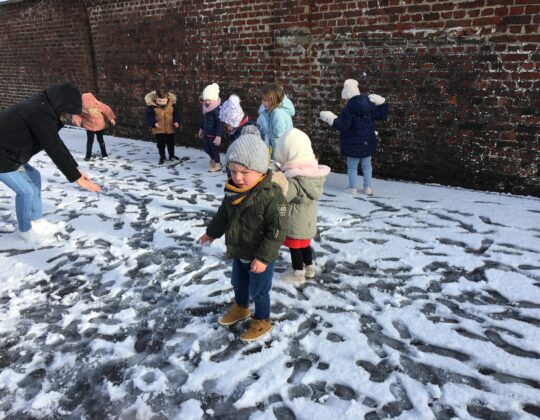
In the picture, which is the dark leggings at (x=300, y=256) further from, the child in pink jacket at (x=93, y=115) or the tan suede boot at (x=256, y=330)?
the child in pink jacket at (x=93, y=115)

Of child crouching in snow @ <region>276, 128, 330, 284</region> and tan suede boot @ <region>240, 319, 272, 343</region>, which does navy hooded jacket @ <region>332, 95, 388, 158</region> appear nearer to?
child crouching in snow @ <region>276, 128, 330, 284</region>

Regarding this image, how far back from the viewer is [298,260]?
3410 mm

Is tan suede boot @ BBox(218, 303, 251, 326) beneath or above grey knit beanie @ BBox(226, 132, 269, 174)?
beneath

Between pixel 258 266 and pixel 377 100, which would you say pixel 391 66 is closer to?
pixel 377 100

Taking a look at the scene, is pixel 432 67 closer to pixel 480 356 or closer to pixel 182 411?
pixel 480 356

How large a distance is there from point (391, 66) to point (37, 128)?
439cm

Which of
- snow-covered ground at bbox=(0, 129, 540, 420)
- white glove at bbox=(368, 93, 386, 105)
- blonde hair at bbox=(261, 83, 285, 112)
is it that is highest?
blonde hair at bbox=(261, 83, 285, 112)

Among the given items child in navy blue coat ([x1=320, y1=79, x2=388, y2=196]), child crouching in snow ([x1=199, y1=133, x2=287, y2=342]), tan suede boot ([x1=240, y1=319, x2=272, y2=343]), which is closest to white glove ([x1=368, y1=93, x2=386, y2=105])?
child in navy blue coat ([x1=320, y1=79, x2=388, y2=196])

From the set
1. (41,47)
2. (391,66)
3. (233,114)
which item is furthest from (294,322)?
(41,47)

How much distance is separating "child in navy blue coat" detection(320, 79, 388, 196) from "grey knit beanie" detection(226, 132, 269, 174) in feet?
9.61

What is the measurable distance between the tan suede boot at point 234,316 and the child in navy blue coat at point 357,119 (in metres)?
3.01

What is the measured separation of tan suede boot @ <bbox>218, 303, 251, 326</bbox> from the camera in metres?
2.95

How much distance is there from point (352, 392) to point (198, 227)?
9.06 ft

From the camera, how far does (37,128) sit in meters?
3.75
